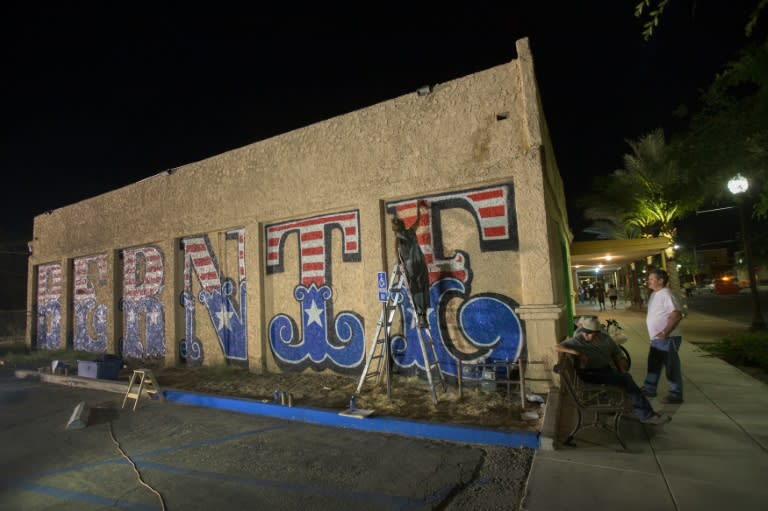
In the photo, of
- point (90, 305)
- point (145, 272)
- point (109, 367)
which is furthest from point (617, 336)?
point (90, 305)

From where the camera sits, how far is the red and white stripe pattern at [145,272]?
416 inches

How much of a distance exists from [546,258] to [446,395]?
7.88ft

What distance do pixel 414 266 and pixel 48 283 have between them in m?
14.6

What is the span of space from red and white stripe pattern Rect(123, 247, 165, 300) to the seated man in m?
9.78

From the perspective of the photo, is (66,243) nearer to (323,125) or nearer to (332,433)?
(323,125)

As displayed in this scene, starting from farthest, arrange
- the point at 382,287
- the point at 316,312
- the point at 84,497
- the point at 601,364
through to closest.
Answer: the point at 316,312
the point at 382,287
the point at 601,364
the point at 84,497

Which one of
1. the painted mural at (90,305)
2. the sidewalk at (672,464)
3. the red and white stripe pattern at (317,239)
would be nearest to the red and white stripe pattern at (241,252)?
the red and white stripe pattern at (317,239)

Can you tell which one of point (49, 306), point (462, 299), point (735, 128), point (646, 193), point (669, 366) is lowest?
point (669, 366)

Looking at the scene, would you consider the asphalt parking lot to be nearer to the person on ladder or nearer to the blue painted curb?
the blue painted curb

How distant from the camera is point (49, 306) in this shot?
14.2 m

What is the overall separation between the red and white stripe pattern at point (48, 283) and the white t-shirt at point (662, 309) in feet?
54.4

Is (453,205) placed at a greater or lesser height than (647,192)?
lesser

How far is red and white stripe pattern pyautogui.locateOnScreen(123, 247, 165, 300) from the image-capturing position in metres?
10.6

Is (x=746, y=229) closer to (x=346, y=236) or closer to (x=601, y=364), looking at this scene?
(x=601, y=364)
